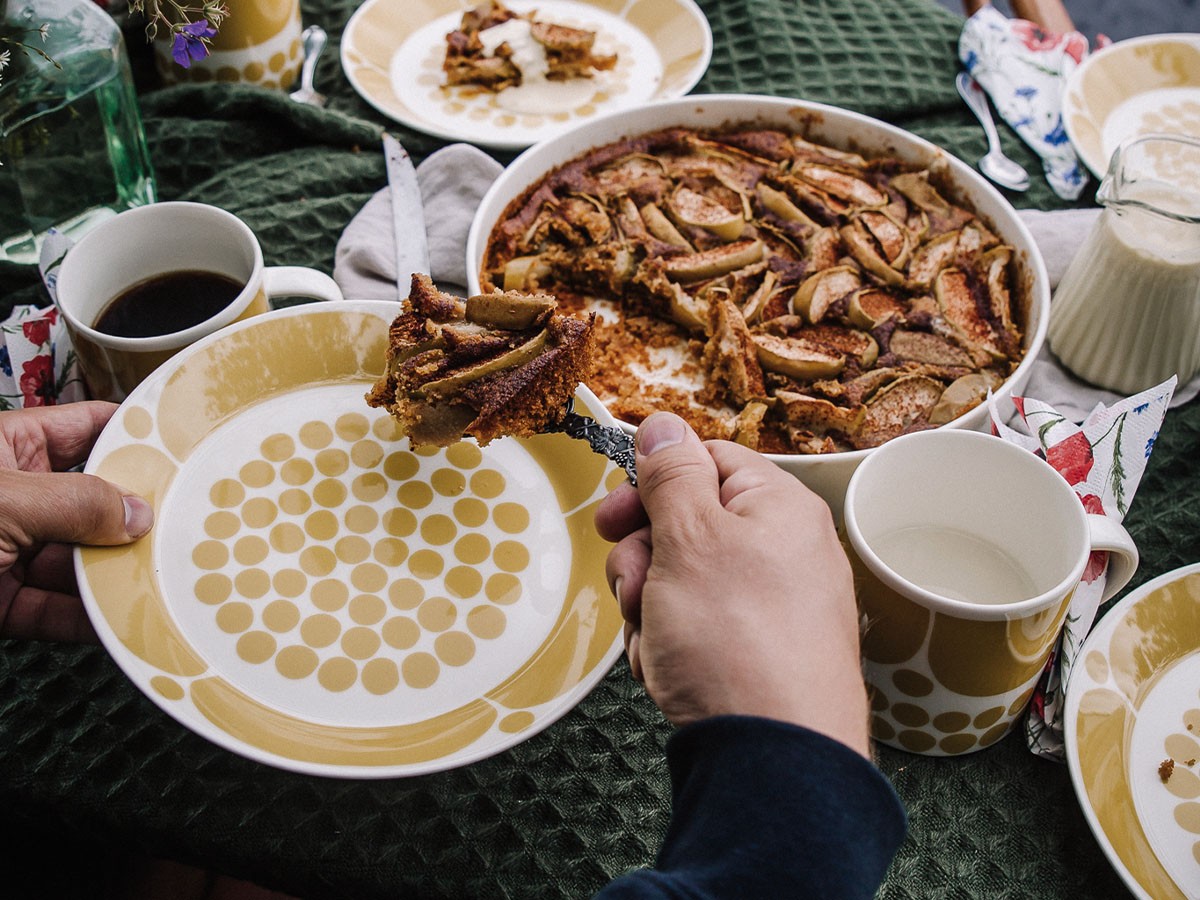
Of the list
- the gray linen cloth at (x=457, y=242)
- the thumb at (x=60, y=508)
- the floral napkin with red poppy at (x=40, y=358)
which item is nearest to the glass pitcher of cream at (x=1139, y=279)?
the gray linen cloth at (x=457, y=242)

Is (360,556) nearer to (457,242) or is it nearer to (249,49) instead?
(457,242)

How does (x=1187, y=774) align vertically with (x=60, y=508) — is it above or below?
below

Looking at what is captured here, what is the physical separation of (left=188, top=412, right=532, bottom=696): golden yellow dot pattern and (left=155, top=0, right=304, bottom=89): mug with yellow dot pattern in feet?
2.87

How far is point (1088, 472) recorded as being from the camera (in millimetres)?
995

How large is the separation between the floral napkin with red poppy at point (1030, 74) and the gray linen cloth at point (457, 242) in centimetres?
15

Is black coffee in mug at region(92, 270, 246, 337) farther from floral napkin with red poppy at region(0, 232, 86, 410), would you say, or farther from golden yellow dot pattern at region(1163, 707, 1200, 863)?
golden yellow dot pattern at region(1163, 707, 1200, 863)

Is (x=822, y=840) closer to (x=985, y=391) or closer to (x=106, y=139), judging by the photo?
(x=985, y=391)

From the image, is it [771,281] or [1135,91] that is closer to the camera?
[771,281]

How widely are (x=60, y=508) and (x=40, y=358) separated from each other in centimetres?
43

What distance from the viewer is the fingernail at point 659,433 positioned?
2.72ft

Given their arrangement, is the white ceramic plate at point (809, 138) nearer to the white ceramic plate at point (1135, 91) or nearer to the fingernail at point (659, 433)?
the white ceramic plate at point (1135, 91)

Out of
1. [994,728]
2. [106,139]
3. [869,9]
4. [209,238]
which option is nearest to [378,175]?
[106,139]

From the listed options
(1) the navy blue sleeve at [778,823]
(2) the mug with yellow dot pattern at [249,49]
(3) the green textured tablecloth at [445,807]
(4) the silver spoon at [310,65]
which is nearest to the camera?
(1) the navy blue sleeve at [778,823]

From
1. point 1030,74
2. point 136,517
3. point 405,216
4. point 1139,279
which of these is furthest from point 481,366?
point 1030,74
